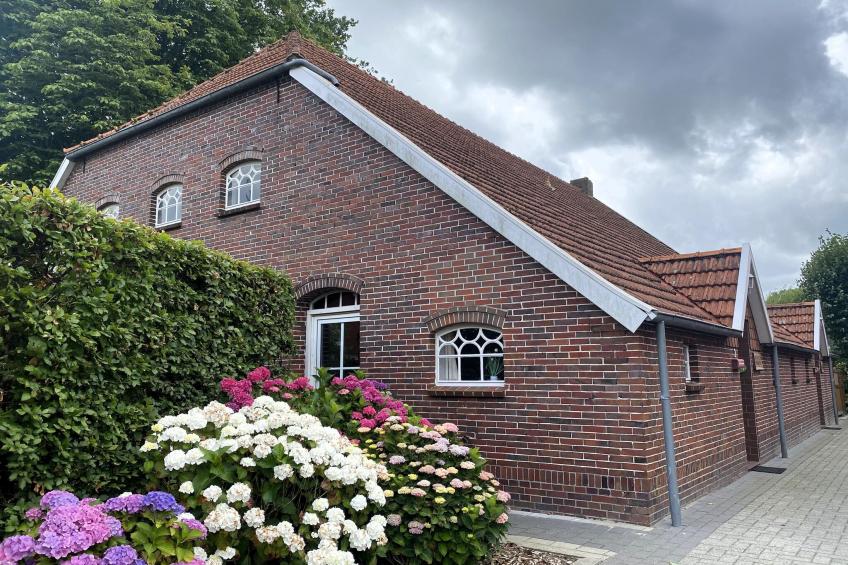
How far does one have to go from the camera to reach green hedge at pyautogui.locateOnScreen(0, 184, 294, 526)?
4.36m

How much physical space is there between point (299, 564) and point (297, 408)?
7.13 ft

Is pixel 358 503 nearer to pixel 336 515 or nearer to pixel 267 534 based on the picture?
pixel 336 515

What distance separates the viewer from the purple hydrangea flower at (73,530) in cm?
314

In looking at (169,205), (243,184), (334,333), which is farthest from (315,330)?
(169,205)

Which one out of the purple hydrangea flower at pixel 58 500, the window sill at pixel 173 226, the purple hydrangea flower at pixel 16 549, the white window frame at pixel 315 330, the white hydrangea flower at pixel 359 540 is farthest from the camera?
the window sill at pixel 173 226

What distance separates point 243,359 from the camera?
688cm

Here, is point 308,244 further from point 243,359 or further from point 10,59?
point 10,59

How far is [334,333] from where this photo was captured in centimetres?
948

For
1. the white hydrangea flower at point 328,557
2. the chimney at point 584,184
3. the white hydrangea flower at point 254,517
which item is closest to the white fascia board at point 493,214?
the white hydrangea flower at point 328,557

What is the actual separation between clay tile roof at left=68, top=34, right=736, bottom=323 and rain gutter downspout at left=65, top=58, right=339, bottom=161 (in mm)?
160

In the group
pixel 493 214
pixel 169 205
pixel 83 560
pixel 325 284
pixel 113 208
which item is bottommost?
pixel 83 560

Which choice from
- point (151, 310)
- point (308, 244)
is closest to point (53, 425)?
point (151, 310)

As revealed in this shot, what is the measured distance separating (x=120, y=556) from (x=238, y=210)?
8038 millimetres

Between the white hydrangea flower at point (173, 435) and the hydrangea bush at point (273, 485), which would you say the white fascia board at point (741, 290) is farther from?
the white hydrangea flower at point (173, 435)
